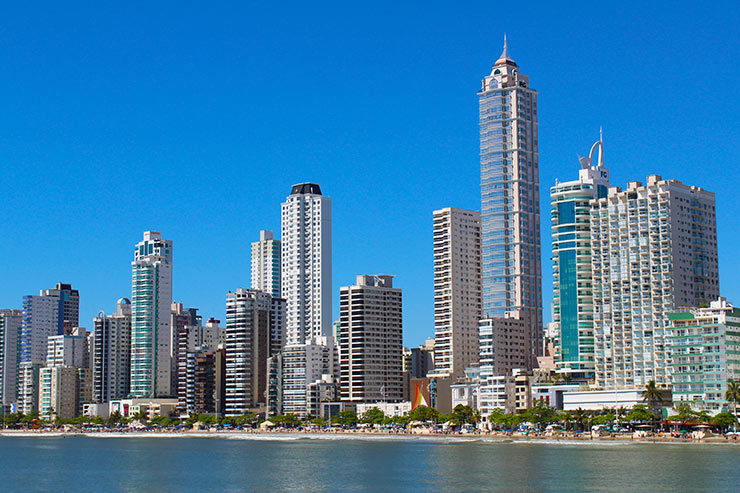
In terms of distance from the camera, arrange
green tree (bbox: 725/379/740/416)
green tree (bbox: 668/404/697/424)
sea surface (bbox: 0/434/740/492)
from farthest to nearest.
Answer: green tree (bbox: 668/404/697/424) < green tree (bbox: 725/379/740/416) < sea surface (bbox: 0/434/740/492)

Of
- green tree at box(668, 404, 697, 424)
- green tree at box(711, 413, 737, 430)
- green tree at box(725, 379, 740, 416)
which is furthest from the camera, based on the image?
green tree at box(668, 404, 697, 424)

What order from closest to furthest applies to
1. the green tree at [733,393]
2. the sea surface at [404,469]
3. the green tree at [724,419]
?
the sea surface at [404,469], the green tree at [724,419], the green tree at [733,393]

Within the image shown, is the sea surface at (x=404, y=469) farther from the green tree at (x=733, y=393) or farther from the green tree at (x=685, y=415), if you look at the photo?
the green tree at (x=685, y=415)

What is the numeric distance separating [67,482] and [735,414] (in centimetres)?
11712

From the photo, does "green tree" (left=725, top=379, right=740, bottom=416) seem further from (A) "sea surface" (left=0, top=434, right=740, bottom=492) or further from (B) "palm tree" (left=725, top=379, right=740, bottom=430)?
(A) "sea surface" (left=0, top=434, right=740, bottom=492)

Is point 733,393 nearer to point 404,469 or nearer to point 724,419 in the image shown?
point 724,419

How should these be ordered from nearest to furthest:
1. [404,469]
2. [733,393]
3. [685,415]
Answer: [404,469] < [733,393] < [685,415]

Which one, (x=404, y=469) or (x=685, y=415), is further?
(x=685, y=415)

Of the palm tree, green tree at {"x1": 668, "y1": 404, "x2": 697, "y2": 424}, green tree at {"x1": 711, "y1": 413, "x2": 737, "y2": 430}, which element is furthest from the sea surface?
green tree at {"x1": 668, "y1": 404, "x2": 697, "y2": 424}

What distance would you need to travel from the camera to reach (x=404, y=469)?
142m

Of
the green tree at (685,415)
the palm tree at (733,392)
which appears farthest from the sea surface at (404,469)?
the green tree at (685,415)

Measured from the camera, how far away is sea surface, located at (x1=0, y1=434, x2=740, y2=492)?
394 ft

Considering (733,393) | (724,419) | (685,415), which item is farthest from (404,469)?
(733,393)

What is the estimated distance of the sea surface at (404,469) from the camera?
120 m
